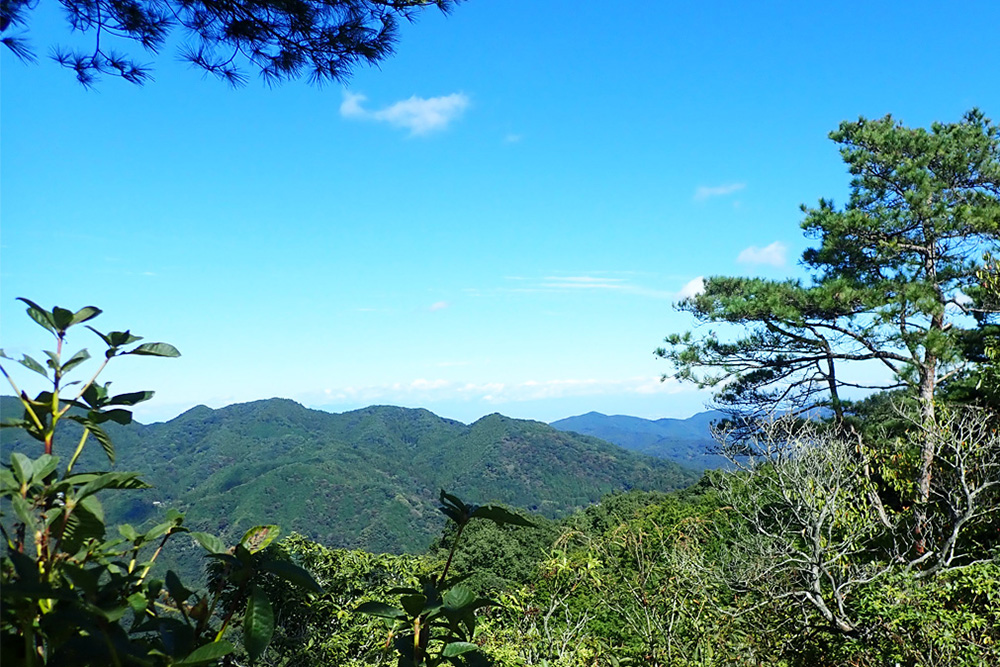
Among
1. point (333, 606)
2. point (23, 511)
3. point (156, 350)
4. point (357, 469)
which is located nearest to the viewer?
point (23, 511)

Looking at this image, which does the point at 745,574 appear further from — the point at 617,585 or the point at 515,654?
the point at 515,654

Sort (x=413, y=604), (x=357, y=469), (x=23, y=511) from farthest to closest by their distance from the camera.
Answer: (x=357, y=469), (x=413, y=604), (x=23, y=511)

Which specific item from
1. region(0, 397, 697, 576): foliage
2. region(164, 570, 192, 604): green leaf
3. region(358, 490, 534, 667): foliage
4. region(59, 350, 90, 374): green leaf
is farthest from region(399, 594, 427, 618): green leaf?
region(0, 397, 697, 576): foliage

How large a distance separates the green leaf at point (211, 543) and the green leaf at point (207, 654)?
11cm

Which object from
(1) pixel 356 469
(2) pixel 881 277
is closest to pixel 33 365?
(2) pixel 881 277

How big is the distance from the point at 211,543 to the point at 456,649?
276mm

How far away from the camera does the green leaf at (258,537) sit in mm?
621

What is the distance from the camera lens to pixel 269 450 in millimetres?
88000

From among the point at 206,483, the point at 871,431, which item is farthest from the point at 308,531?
the point at 871,431

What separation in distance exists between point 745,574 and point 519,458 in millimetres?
79778

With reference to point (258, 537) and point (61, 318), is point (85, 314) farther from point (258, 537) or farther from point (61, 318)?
point (258, 537)

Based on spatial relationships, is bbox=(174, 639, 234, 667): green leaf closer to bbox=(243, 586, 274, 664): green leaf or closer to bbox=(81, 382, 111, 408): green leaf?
bbox=(243, 586, 274, 664): green leaf

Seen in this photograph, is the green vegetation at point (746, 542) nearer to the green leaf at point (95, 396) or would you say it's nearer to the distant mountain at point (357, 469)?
the green leaf at point (95, 396)

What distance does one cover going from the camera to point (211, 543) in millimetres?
658
